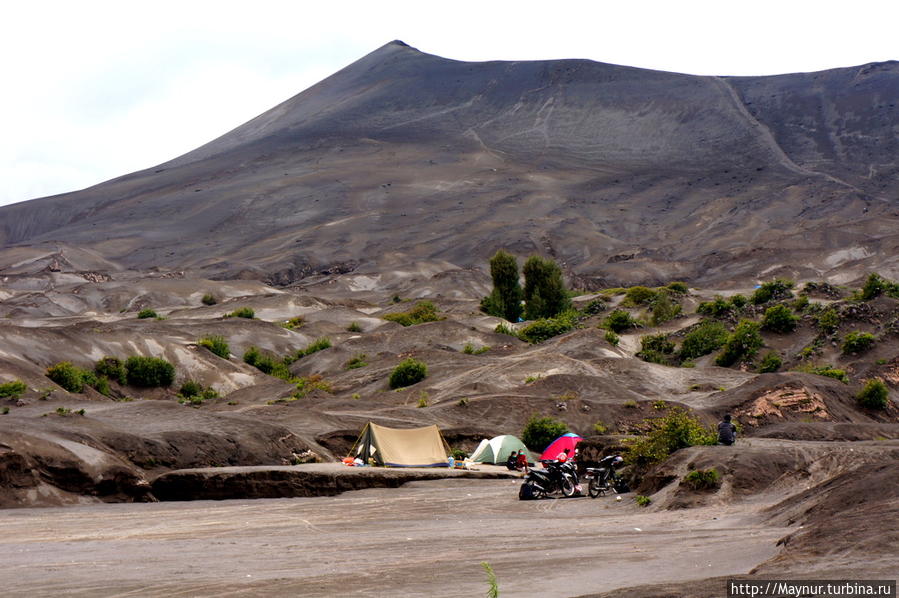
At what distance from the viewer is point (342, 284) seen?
129625 millimetres

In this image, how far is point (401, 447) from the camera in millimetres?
33875

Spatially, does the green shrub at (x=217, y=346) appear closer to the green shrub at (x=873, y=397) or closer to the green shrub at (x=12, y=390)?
the green shrub at (x=12, y=390)

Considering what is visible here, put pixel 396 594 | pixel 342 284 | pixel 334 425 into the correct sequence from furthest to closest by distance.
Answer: pixel 342 284, pixel 334 425, pixel 396 594

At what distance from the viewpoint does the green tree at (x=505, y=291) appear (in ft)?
290

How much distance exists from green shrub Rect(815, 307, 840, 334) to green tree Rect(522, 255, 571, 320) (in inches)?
1151

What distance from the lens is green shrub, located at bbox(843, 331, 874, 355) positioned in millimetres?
53125

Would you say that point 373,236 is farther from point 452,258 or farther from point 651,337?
point 651,337

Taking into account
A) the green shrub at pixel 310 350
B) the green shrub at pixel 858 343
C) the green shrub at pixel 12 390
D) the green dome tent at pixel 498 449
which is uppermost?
the green shrub at pixel 12 390

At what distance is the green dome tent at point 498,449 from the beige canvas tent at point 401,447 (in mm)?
1522

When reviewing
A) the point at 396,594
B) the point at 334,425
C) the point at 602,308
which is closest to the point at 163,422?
the point at 334,425

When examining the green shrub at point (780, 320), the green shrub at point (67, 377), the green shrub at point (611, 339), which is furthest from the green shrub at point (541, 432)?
the green shrub at point (780, 320)

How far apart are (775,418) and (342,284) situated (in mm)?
93128

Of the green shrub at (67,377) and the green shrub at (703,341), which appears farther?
the green shrub at (703,341)

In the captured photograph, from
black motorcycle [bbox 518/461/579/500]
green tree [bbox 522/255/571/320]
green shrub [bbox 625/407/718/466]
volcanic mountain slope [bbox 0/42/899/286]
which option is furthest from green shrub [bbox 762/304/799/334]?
volcanic mountain slope [bbox 0/42/899/286]
